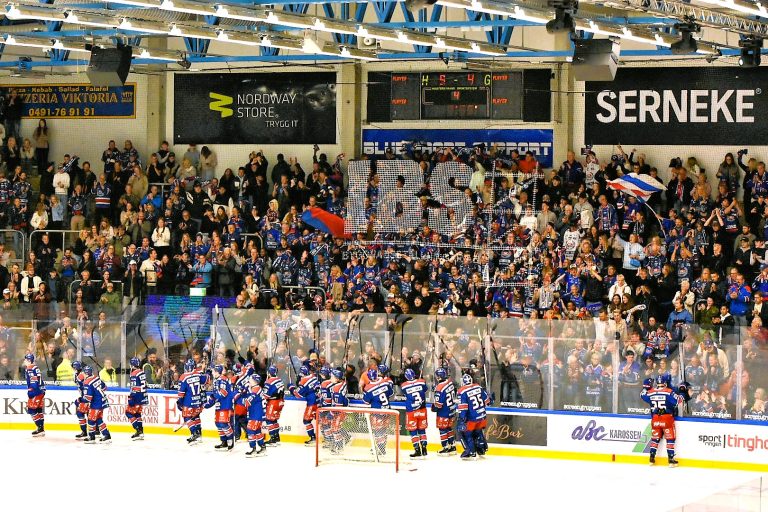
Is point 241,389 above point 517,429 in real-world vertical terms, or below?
above

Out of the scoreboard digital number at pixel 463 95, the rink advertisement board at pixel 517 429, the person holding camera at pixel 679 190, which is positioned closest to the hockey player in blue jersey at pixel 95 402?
the rink advertisement board at pixel 517 429

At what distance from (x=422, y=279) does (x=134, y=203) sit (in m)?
6.68

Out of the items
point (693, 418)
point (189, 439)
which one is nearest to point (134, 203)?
point (189, 439)

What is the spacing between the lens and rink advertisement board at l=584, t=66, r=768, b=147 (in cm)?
2425

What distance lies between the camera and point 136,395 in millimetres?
20109

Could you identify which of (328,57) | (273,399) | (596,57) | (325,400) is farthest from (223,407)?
(328,57)

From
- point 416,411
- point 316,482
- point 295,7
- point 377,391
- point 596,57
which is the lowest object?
point 316,482

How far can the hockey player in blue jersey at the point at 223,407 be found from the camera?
1928cm

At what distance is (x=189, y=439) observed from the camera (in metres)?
19.9

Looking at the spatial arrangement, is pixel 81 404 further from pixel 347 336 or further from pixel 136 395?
pixel 347 336

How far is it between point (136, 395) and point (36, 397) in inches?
58.0

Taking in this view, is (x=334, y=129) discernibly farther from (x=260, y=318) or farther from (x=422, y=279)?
(x=260, y=318)

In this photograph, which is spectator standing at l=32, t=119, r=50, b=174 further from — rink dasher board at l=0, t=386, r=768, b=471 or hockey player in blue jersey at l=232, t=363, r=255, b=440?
hockey player in blue jersey at l=232, t=363, r=255, b=440

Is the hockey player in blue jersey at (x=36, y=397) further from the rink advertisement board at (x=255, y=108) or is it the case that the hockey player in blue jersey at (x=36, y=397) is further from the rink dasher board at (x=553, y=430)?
the rink advertisement board at (x=255, y=108)
